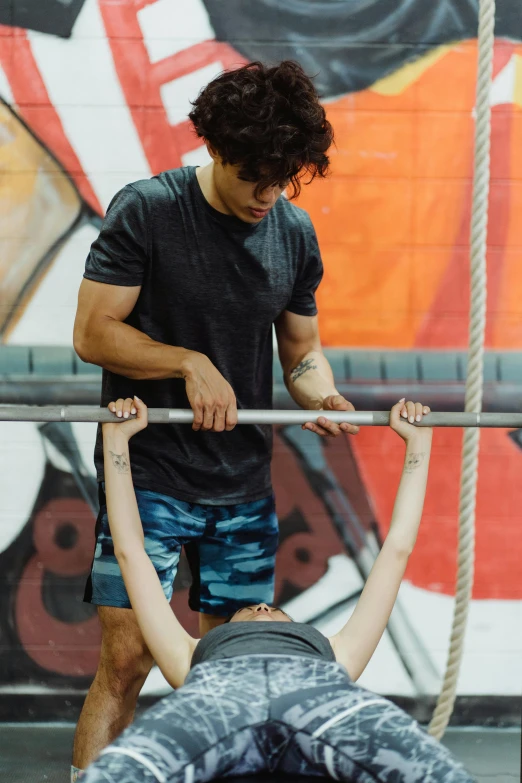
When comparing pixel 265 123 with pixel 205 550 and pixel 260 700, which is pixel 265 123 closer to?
pixel 205 550

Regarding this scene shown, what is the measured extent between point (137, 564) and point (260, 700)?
41 cm

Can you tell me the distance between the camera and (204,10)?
9.23 ft

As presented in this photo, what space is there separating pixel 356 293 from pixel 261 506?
96cm

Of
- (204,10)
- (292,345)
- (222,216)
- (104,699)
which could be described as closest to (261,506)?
(292,345)

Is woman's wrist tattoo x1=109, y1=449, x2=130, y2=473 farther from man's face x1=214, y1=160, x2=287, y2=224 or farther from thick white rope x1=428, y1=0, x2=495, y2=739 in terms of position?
thick white rope x1=428, y1=0, x2=495, y2=739

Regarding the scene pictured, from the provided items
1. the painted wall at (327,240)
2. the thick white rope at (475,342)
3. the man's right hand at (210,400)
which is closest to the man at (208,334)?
the man's right hand at (210,400)

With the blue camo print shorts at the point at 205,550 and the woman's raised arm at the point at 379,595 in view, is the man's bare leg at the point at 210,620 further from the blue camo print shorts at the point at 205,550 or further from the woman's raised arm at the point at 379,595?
the woman's raised arm at the point at 379,595

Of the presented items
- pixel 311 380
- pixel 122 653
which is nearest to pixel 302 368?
pixel 311 380

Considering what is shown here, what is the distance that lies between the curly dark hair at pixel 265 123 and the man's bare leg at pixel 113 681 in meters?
1.03

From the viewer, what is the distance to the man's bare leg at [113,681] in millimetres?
2014

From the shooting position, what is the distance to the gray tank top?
1.71 metres

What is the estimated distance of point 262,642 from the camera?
1742 mm

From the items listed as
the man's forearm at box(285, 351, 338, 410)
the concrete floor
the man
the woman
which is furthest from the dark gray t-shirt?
the concrete floor

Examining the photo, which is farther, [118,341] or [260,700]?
[118,341]
